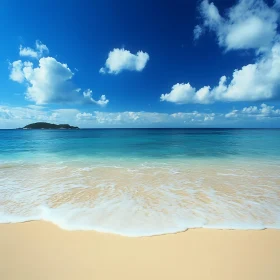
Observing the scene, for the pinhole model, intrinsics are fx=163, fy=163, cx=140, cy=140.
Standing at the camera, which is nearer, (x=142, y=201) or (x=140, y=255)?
(x=140, y=255)

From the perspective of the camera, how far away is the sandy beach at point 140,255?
300 centimetres

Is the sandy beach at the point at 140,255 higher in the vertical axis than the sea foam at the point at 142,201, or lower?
higher

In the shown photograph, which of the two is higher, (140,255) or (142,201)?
(140,255)

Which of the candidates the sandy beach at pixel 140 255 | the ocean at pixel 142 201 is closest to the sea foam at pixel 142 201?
the ocean at pixel 142 201

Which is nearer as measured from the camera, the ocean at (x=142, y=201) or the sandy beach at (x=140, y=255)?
the sandy beach at (x=140, y=255)

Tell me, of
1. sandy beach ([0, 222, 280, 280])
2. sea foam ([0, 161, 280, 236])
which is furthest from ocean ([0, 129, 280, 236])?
sandy beach ([0, 222, 280, 280])

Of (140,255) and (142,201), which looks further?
(142,201)

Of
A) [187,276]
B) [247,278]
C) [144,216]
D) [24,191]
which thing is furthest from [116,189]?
[247,278]

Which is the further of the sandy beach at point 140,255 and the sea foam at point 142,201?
the sea foam at point 142,201

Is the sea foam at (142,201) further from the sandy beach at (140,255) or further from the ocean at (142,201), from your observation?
the sandy beach at (140,255)

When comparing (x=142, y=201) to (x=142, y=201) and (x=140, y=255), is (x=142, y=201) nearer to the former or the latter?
(x=142, y=201)

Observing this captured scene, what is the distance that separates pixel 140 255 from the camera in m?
3.37

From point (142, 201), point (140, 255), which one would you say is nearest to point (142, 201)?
point (142, 201)

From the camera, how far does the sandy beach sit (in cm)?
300
